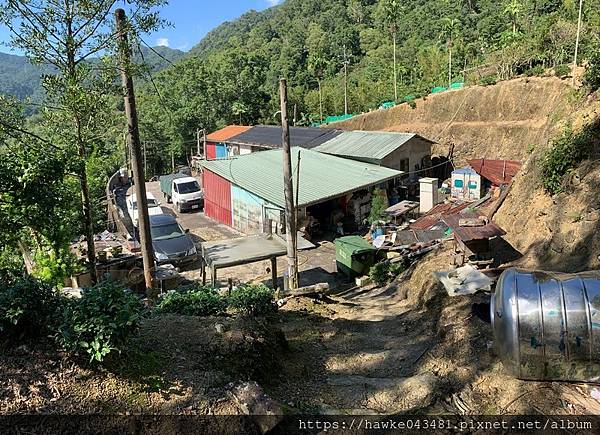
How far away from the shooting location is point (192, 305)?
25.3ft

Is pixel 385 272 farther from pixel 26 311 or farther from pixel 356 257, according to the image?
pixel 26 311

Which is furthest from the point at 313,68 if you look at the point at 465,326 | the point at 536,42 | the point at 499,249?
the point at 465,326

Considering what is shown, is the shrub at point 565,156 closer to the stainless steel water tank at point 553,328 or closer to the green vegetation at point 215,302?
the stainless steel water tank at point 553,328

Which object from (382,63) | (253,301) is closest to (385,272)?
(253,301)

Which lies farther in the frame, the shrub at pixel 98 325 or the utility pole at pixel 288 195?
the utility pole at pixel 288 195

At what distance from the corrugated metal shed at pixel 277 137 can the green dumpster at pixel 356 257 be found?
540 inches

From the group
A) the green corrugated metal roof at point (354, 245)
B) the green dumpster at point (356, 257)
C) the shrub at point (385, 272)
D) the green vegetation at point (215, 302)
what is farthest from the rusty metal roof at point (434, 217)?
the green vegetation at point (215, 302)

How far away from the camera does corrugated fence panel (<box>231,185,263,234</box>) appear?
19.5 meters

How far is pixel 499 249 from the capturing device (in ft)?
36.5

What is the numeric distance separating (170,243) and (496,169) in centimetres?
1587

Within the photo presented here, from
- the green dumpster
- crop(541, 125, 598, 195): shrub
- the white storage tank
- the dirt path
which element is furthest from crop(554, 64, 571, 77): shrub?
the dirt path

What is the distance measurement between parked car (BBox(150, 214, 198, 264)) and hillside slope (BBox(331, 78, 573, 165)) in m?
19.2

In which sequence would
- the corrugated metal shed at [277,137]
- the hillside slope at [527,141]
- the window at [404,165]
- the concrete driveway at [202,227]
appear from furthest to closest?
the corrugated metal shed at [277,137] → the window at [404,165] → the concrete driveway at [202,227] → the hillside slope at [527,141]

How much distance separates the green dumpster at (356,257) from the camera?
46.9 feet
